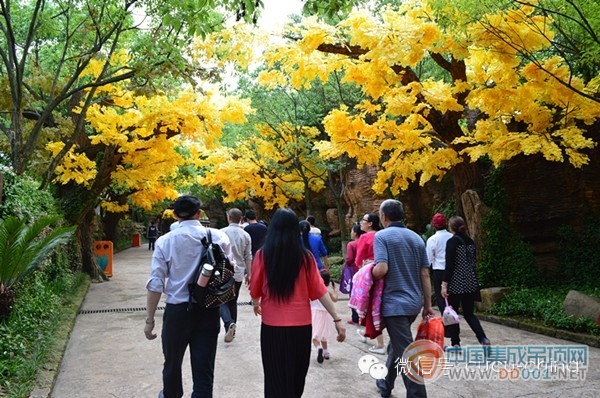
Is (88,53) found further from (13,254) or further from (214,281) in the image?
(214,281)

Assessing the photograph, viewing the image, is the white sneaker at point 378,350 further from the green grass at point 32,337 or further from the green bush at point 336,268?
the green bush at point 336,268

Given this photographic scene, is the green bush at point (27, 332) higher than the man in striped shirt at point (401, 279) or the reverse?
the reverse

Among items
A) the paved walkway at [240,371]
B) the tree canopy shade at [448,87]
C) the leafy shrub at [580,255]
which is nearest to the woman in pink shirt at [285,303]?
the paved walkway at [240,371]

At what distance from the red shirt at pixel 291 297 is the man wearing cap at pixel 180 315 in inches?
21.3

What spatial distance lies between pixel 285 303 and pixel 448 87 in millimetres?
6441

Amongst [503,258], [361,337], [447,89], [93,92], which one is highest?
[93,92]

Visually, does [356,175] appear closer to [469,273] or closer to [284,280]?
[469,273]

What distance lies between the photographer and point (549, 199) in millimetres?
10406

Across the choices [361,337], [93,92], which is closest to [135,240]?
[93,92]

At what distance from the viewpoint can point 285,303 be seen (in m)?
3.47

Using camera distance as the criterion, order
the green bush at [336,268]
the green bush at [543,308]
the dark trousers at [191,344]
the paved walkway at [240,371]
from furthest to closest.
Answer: the green bush at [336,268] → the green bush at [543,308] → the paved walkway at [240,371] → the dark trousers at [191,344]

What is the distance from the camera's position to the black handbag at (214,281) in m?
3.70

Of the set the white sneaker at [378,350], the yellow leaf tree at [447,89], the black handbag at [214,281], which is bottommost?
the white sneaker at [378,350]

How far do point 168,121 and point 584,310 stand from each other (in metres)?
9.68
